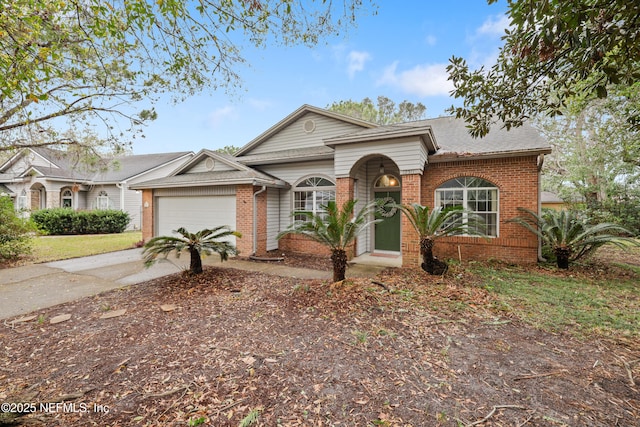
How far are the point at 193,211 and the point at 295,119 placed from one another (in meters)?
5.30

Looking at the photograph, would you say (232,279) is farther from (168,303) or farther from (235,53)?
(235,53)

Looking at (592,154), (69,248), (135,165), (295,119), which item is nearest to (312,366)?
(295,119)

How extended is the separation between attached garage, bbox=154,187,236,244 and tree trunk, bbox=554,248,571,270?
9.44 meters

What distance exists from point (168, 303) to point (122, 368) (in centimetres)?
196

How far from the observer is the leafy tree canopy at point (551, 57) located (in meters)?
2.26

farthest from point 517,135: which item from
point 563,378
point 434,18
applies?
point 563,378

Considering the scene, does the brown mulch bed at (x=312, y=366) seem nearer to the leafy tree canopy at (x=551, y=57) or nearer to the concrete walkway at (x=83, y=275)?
the concrete walkway at (x=83, y=275)

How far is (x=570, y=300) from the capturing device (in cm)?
489

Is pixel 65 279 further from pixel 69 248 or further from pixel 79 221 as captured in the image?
pixel 79 221

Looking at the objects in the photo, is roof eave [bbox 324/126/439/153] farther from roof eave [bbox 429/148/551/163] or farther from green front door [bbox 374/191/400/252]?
green front door [bbox 374/191/400/252]

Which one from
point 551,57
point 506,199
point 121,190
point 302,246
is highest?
point 551,57

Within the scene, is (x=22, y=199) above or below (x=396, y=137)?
below

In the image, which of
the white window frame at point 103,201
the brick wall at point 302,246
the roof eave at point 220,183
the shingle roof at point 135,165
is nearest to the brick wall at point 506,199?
the brick wall at point 302,246

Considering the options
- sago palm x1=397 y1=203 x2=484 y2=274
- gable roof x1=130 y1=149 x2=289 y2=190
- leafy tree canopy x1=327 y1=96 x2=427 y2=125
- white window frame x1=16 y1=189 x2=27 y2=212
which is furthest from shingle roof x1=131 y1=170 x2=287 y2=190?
leafy tree canopy x1=327 y1=96 x2=427 y2=125
